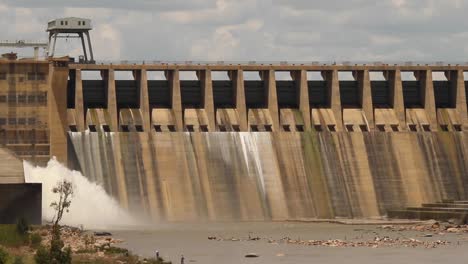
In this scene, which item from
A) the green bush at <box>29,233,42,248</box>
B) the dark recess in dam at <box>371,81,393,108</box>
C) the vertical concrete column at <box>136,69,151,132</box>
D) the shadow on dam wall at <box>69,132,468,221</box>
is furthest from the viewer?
the dark recess in dam at <box>371,81,393,108</box>

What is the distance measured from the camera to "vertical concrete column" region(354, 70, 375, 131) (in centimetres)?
14275

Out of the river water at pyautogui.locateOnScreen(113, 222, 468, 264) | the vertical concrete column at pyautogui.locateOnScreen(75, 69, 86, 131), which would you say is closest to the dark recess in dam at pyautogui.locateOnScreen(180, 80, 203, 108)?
the vertical concrete column at pyautogui.locateOnScreen(75, 69, 86, 131)

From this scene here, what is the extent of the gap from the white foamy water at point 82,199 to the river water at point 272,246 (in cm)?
482

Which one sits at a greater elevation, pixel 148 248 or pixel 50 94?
pixel 50 94

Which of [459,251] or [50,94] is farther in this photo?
[50,94]

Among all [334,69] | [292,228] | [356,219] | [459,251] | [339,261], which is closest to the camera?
[339,261]

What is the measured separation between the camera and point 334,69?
14275 centimetres

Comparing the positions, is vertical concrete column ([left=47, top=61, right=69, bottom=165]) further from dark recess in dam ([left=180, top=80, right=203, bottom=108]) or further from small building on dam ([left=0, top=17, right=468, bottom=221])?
dark recess in dam ([left=180, top=80, right=203, bottom=108])

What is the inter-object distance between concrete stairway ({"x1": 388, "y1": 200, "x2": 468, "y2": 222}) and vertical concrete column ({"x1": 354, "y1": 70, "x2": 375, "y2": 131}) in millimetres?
11401

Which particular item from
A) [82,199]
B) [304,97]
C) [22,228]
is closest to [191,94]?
[304,97]

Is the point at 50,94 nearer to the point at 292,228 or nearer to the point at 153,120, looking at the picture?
the point at 153,120

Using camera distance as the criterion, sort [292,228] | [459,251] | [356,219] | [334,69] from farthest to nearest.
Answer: [334,69] → [356,219] → [292,228] → [459,251]

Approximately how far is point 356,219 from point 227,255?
1613 inches

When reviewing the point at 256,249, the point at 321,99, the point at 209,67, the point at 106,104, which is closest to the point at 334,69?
the point at 321,99
